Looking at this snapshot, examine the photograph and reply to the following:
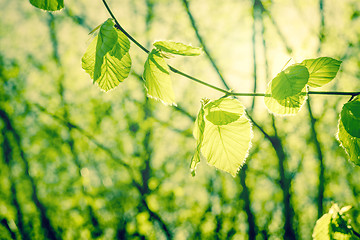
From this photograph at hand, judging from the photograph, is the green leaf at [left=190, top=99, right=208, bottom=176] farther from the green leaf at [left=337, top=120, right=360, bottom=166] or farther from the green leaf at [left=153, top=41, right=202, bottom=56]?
the green leaf at [left=337, top=120, right=360, bottom=166]

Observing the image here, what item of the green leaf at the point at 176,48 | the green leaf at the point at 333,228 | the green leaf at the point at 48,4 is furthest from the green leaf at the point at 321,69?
the green leaf at the point at 333,228

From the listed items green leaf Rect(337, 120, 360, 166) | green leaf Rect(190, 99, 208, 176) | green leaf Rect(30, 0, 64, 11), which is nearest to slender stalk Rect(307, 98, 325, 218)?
green leaf Rect(337, 120, 360, 166)

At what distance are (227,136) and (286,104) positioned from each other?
100 mm

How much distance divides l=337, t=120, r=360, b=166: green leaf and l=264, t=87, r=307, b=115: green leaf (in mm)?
64

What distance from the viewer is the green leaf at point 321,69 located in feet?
1.07

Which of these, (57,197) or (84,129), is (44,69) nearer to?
(84,129)

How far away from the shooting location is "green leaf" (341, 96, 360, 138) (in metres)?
0.30

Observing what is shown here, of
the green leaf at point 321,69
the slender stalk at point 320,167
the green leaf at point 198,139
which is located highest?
the slender stalk at point 320,167

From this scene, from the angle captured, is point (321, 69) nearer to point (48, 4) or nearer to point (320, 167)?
point (48, 4)

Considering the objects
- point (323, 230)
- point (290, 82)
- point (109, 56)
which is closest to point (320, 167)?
point (323, 230)

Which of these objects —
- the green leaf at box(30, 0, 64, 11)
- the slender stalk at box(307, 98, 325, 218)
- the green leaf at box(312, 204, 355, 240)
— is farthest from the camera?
the slender stalk at box(307, 98, 325, 218)

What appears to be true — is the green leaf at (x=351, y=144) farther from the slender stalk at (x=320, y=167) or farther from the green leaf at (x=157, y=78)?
the slender stalk at (x=320, y=167)

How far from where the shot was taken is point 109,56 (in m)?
0.34

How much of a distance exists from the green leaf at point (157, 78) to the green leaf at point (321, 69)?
0.65 feet
